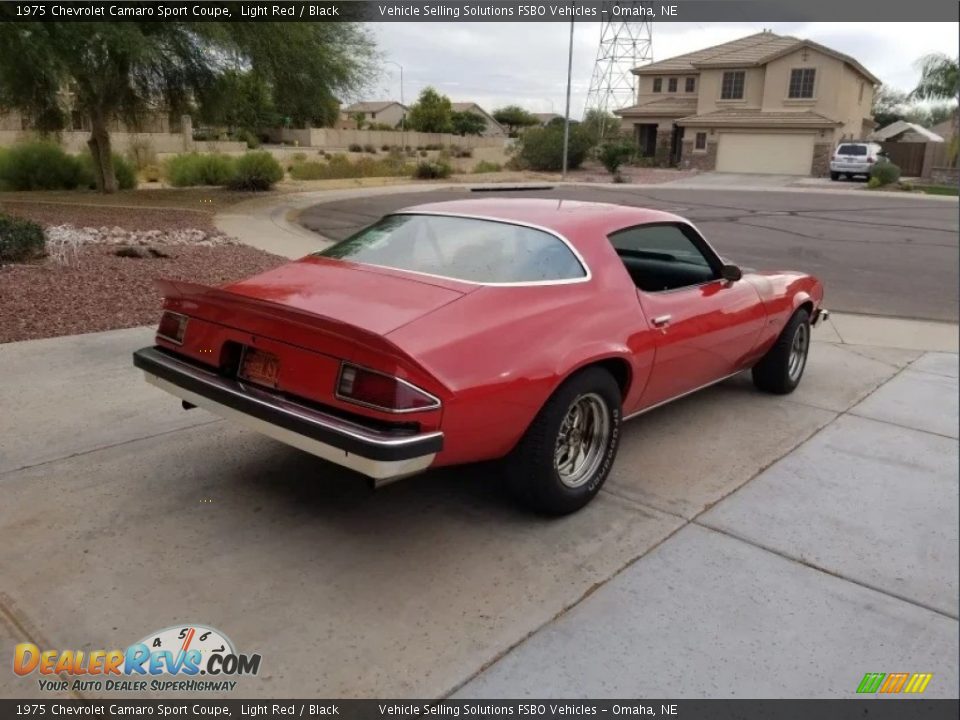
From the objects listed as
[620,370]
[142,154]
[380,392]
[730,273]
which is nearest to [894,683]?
[620,370]

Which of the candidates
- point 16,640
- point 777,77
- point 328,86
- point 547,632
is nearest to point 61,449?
point 16,640

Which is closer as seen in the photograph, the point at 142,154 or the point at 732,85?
the point at 142,154

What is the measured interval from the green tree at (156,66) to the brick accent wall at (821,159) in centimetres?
3026

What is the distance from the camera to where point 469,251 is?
13.3 feet

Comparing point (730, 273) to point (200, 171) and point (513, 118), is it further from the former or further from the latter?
point (513, 118)

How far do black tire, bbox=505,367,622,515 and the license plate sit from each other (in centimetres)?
108

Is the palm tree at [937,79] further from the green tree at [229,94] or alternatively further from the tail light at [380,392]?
the tail light at [380,392]

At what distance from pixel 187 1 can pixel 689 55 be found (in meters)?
42.6

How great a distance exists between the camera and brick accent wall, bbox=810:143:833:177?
4266 centimetres

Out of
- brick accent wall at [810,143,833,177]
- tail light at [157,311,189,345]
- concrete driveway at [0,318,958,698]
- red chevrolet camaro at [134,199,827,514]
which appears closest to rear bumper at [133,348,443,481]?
red chevrolet camaro at [134,199,827,514]

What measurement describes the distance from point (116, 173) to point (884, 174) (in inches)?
1223

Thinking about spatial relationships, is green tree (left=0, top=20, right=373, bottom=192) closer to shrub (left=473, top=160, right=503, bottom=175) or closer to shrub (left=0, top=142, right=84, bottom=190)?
shrub (left=0, top=142, right=84, bottom=190)

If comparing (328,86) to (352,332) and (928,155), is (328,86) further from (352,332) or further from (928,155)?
(928,155)

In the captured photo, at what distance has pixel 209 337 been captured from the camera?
366 centimetres
